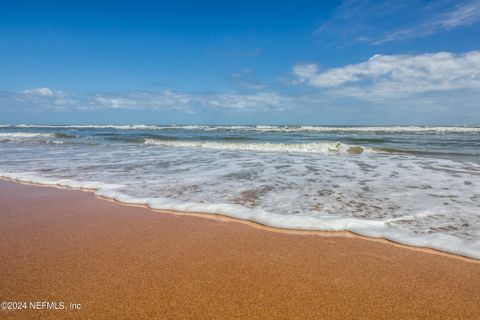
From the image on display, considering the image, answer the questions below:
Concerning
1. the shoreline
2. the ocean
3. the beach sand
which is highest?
the ocean

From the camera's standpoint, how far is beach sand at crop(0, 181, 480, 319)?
195cm

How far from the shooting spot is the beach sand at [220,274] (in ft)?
6.40

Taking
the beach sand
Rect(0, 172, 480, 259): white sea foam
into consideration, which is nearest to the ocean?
Rect(0, 172, 480, 259): white sea foam

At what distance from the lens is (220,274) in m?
2.39

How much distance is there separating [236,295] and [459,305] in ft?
4.57

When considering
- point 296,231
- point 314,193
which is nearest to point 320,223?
point 296,231

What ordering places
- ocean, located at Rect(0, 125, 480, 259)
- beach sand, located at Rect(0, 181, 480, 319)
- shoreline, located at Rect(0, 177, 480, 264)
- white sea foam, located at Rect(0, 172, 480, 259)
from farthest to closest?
ocean, located at Rect(0, 125, 480, 259), white sea foam, located at Rect(0, 172, 480, 259), shoreline, located at Rect(0, 177, 480, 264), beach sand, located at Rect(0, 181, 480, 319)

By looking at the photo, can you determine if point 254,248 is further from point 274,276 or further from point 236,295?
point 236,295

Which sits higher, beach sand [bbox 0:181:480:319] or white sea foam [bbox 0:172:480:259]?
white sea foam [bbox 0:172:480:259]

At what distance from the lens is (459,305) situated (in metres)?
2.01

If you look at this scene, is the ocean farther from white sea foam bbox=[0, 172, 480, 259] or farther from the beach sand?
the beach sand

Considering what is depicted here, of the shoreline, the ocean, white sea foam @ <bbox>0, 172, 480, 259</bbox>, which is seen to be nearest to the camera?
the shoreline

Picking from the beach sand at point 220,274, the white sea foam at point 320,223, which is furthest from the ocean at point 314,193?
the beach sand at point 220,274

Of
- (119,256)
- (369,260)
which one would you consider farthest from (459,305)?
(119,256)
